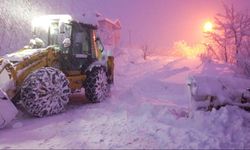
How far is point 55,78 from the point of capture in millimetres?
8164

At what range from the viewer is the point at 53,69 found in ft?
27.1

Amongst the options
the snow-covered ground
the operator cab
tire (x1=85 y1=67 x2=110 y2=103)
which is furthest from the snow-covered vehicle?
the operator cab

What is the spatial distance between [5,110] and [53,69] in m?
1.73

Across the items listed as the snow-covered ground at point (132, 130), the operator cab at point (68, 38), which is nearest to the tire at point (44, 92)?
the snow-covered ground at point (132, 130)

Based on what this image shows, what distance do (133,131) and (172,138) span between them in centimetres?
83

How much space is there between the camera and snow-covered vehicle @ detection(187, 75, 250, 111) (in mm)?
7318

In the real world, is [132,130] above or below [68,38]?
below

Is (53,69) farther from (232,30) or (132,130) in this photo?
(232,30)

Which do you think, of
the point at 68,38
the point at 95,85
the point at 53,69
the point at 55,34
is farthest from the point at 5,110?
the point at 95,85

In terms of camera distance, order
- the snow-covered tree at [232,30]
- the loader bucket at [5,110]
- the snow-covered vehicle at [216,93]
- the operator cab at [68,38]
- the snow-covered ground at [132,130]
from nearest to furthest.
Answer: the snow-covered ground at [132,130] < the loader bucket at [5,110] < the snow-covered vehicle at [216,93] < the operator cab at [68,38] < the snow-covered tree at [232,30]

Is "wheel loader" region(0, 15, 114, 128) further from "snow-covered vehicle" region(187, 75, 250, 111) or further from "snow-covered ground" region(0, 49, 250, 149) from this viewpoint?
"snow-covered vehicle" region(187, 75, 250, 111)

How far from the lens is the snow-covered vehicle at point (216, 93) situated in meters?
7.32

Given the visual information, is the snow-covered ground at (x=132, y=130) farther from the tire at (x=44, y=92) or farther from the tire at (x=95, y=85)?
the tire at (x=95, y=85)

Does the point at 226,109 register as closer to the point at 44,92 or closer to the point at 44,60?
the point at 44,92
